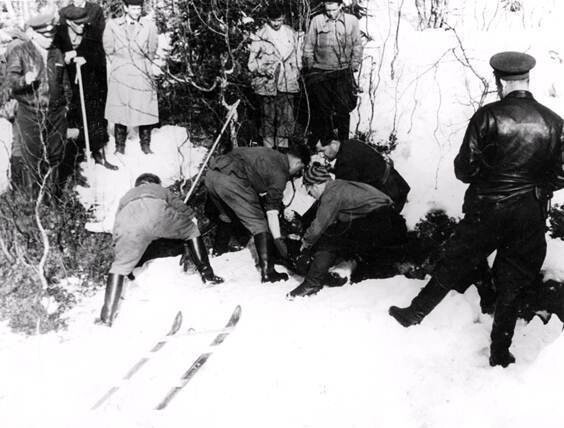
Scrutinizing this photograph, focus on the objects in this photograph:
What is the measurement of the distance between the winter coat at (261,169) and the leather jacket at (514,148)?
2125 millimetres

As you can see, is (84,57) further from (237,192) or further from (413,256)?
(413,256)

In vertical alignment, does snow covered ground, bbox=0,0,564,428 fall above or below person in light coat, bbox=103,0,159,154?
below

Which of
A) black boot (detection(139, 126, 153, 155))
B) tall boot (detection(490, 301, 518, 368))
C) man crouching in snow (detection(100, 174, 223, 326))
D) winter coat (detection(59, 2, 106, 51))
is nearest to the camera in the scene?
tall boot (detection(490, 301, 518, 368))

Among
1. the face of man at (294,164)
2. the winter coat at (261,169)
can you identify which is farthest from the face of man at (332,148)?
the winter coat at (261,169)

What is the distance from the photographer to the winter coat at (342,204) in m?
4.99

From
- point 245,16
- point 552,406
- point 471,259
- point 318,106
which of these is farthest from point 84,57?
point 552,406

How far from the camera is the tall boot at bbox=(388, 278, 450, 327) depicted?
4207mm

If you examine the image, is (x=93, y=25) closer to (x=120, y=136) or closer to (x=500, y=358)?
(x=120, y=136)

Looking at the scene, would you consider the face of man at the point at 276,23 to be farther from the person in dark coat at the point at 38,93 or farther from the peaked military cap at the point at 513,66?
the peaked military cap at the point at 513,66

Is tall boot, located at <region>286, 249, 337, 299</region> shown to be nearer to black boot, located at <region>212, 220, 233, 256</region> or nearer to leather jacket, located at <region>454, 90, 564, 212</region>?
black boot, located at <region>212, 220, 233, 256</region>

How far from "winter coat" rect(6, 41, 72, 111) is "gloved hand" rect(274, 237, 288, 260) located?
108 inches

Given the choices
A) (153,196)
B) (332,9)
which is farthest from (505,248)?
(332,9)

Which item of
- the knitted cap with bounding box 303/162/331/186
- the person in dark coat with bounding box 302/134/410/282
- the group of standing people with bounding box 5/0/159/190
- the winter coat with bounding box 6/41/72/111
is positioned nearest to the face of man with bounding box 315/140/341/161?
the person in dark coat with bounding box 302/134/410/282

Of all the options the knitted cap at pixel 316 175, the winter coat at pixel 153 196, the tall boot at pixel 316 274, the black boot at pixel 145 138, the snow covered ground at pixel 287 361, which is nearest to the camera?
the snow covered ground at pixel 287 361
